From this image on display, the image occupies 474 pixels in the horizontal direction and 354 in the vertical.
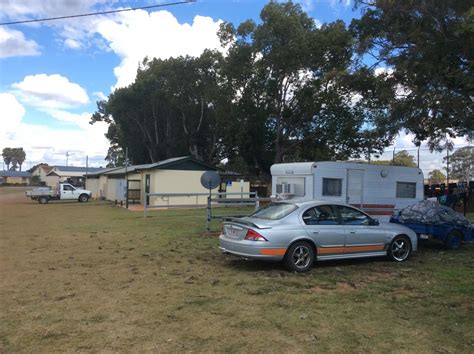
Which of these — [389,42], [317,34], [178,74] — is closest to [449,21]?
[389,42]

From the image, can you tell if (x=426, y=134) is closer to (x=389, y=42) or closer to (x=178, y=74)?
(x=389, y=42)

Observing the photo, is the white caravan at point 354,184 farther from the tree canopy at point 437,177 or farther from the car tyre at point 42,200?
the car tyre at point 42,200

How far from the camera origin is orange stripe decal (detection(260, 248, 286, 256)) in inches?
334

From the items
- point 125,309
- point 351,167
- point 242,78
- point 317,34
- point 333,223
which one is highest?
point 317,34

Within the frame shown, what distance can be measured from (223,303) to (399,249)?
5297 mm

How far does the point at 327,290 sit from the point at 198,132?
40085mm

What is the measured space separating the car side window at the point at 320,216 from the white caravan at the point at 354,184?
4478 mm

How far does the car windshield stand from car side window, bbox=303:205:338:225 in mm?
322

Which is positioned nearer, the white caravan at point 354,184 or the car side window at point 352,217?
the car side window at point 352,217

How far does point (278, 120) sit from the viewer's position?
3409 cm

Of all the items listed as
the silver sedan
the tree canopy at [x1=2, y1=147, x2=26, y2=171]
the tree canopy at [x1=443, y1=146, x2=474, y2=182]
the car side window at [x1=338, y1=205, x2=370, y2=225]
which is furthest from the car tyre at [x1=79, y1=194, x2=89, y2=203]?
the tree canopy at [x1=2, y1=147, x2=26, y2=171]

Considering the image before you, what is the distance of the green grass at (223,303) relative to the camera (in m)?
5.05

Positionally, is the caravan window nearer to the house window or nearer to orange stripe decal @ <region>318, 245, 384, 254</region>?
the house window

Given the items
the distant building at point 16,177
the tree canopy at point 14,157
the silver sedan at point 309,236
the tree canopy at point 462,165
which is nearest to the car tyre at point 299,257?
the silver sedan at point 309,236
